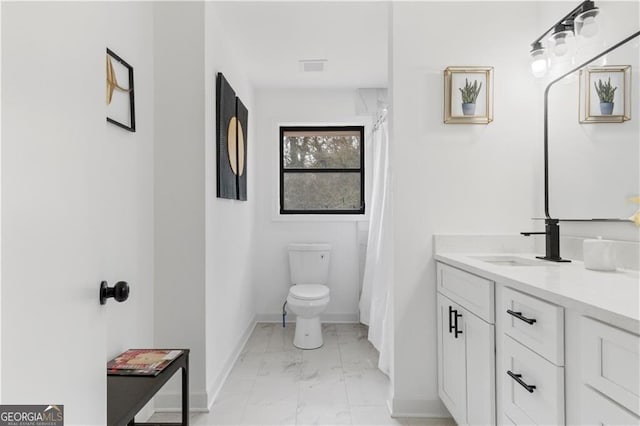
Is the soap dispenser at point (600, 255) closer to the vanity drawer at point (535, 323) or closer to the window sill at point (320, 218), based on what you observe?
the vanity drawer at point (535, 323)

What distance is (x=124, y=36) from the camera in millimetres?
1609

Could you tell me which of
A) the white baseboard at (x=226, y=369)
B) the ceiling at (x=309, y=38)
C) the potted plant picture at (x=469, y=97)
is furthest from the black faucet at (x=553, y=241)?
the white baseboard at (x=226, y=369)

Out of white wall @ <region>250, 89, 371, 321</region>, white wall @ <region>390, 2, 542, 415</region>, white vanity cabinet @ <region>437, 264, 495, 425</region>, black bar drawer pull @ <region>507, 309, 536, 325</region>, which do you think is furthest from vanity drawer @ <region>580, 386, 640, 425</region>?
white wall @ <region>250, 89, 371, 321</region>

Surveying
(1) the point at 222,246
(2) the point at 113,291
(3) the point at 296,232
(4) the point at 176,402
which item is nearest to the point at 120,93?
(1) the point at 222,246

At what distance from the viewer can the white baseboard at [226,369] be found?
1973 mm

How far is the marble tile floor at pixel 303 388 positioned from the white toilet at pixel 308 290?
0.12m

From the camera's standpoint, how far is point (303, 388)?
215 centimetres

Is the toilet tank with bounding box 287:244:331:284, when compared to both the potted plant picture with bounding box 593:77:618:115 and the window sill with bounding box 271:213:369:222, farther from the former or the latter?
the potted plant picture with bounding box 593:77:618:115

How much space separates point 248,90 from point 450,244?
235 cm

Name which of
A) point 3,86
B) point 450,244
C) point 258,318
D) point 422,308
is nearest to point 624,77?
point 450,244

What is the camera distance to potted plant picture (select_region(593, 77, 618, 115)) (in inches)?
57.1

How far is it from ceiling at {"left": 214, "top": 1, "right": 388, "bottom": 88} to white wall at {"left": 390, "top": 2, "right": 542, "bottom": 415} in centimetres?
47

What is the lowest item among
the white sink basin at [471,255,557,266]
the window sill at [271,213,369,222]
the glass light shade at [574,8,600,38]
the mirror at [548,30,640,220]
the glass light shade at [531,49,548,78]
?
the white sink basin at [471,255,557,266]

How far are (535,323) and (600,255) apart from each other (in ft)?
1.86
